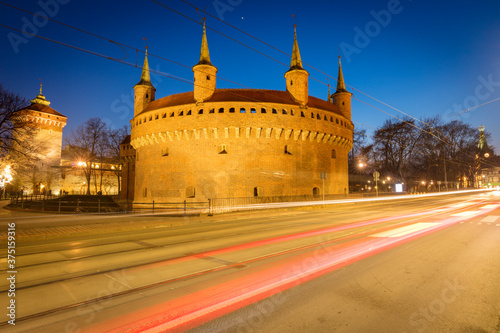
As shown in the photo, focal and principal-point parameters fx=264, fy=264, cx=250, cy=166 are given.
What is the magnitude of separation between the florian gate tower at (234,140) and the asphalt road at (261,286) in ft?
64.1

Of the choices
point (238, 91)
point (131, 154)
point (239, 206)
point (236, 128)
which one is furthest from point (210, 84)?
point (131, 154)

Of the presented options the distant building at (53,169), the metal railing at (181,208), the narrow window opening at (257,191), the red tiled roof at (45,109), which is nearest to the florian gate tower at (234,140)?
the narrow window opening at (257,191)

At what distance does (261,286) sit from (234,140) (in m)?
23.6

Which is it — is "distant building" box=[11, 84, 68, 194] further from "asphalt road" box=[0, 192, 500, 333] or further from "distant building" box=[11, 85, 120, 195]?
"asphalt road" box=[0, 192, 500, 333]

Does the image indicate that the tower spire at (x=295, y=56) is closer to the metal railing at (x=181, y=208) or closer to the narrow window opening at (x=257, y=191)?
the narrow window opening at (x=257, y=191)

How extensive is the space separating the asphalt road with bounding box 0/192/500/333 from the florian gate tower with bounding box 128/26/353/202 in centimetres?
1953

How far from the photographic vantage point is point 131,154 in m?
40.9

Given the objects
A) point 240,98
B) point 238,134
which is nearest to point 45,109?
point 240,98

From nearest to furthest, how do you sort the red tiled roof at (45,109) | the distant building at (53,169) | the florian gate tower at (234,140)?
the florian gate tower at (234,140) → the distant building at (53,169) → the red tiled roof at (45,109)

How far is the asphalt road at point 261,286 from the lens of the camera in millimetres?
3145

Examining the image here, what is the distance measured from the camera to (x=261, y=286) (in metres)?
4.20

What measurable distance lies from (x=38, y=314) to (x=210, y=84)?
2729 centimetres

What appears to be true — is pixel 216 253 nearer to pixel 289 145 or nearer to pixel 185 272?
pixel 185 272

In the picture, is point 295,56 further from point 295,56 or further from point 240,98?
point 240,98
